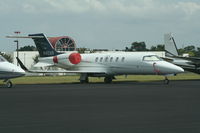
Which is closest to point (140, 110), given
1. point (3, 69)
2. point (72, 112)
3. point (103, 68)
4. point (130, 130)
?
point (72, 112)

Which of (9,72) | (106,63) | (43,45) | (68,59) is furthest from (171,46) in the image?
(9,72)

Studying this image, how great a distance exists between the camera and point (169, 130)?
9289 mm

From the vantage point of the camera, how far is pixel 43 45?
4056 centimetres

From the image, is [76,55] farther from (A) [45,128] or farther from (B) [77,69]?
(A) [45,128]

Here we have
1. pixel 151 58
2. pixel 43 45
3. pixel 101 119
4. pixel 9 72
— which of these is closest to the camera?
pixel 101 119

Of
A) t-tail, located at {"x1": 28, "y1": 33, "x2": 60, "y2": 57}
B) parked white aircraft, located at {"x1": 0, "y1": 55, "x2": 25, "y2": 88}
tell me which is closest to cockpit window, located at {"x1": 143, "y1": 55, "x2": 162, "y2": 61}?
t-tail, located at {"x1": 28, "y1": 33, "x2": 60, "y2": 57}

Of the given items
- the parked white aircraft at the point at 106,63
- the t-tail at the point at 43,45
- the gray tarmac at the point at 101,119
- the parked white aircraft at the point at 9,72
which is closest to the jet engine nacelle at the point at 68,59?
the parked white aircraft at the point at 106,63

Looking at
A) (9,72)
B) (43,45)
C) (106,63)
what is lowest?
(9,72)

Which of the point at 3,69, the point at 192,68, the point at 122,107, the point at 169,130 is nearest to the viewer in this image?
the point at 169,130

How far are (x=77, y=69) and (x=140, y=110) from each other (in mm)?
25971

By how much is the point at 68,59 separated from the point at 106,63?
11.7ft

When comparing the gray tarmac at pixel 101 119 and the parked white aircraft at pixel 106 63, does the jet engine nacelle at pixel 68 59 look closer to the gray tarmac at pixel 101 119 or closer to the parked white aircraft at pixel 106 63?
the parked white aircraft at pixel 106 63

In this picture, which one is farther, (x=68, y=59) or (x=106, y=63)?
(x=68, y=59)

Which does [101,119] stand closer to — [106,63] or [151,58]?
[151,58]
